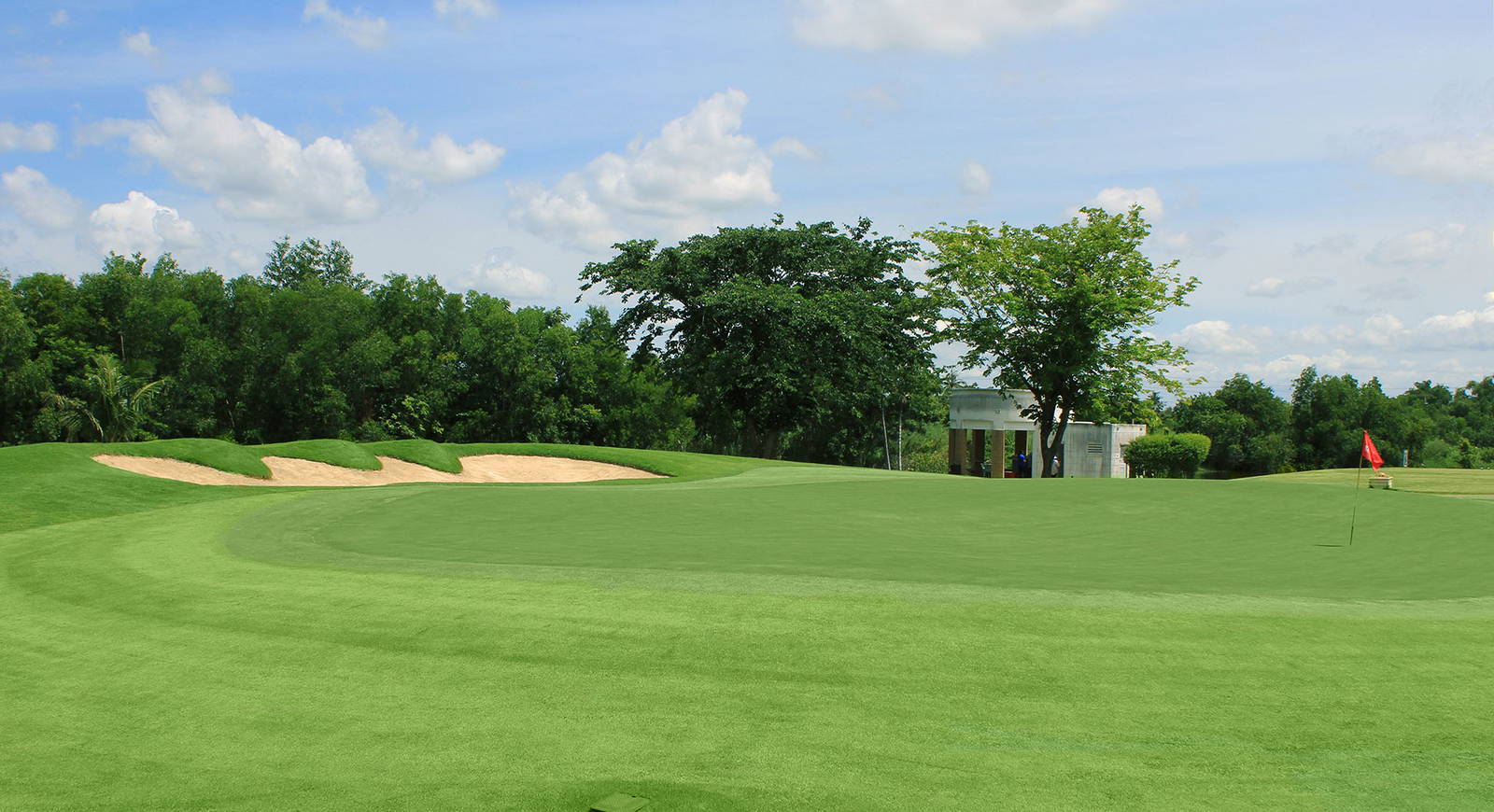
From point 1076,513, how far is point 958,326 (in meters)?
26.2

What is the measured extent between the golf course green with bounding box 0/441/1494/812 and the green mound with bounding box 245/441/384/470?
13.8 metres

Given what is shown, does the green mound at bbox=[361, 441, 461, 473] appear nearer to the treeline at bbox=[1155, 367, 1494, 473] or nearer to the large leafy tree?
the large leafy tree

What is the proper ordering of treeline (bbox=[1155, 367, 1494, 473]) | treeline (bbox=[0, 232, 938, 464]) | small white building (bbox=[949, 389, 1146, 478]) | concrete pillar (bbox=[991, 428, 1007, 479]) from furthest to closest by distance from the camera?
treeline (bbox=[1155, 367, 1494, 473])
treeline (bbox=[0, 232, 938, 464])
concrete pillar (bbox=[991, 428, 1007, 479])
small white building (bbox=[949, 389, 1146, 478])

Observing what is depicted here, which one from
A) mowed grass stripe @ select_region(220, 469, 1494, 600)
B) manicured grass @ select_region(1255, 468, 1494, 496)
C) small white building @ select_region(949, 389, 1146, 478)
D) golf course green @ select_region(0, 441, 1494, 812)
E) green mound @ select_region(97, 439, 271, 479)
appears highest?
small white building @ select_region(949, 389, 1146, 478)

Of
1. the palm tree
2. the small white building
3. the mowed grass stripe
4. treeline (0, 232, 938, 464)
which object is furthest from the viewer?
treeline (0, 232, 938, 464)

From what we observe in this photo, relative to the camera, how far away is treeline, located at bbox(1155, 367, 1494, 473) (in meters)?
65.9

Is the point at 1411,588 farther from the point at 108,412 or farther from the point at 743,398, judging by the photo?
the point at 108,412

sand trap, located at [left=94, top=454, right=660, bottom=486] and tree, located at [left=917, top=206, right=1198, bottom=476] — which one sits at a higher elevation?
tree, located at [left=917, top=206, right=1198, bottom=476]

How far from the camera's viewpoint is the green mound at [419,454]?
32156mm

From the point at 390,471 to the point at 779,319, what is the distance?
22.6 metres

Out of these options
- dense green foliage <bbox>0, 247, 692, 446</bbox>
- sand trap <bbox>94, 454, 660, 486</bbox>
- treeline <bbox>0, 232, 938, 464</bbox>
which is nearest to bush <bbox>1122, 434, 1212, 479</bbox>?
treeline <bbox>0, 232, 938, 464</bbox>

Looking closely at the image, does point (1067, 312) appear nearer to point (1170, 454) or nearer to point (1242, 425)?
point (1170, 454)

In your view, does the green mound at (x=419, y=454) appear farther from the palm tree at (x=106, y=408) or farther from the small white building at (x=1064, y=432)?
the small white building at (x=1064, y=432)

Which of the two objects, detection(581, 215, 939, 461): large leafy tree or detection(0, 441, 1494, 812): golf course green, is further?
detection(581, 215, 939, 461): large leafy tree
